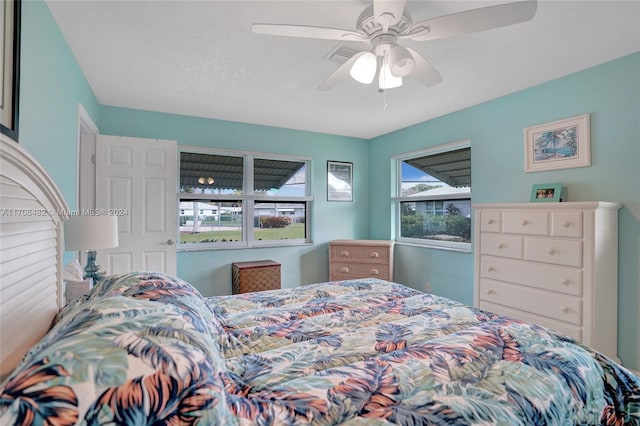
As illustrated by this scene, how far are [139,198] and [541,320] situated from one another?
386 centimetres

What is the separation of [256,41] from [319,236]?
9.70 ft

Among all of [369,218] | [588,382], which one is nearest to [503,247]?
[588,382]

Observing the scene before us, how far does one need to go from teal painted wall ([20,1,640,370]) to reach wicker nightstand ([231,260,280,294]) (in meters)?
0.19

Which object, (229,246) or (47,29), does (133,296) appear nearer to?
(47,29)

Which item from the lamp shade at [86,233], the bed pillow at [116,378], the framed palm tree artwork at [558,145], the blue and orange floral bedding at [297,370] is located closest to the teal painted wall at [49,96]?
the lamp shade at [86,233]

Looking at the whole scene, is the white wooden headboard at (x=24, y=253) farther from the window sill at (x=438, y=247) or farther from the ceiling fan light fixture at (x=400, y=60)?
the window sill at (x=438, y=247)

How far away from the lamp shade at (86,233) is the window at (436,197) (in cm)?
341

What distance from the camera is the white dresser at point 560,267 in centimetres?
229

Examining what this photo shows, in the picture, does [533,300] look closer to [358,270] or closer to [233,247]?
[358,270]

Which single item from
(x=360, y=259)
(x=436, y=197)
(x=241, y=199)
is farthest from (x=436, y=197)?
(x=241, y=199)

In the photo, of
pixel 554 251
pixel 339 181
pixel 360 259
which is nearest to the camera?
pixel 554 251

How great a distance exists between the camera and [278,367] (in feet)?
3.63

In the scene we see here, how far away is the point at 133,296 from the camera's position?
43.0 inches

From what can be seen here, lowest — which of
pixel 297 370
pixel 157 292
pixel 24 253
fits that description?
pixel 297 370
